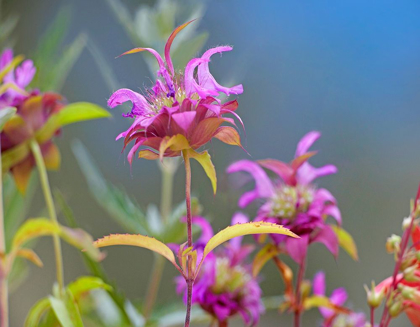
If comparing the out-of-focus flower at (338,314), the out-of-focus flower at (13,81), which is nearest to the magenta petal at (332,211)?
the out-of-focus flower at (338,314)

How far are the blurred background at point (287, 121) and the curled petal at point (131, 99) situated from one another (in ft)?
3.08

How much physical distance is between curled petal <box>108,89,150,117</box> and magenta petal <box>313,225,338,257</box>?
0.45 ft

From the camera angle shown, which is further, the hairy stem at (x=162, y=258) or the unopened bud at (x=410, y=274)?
the hairy stem at (x=162, y=258)

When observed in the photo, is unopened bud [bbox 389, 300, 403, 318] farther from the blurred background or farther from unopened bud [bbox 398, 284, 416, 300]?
the blurred background

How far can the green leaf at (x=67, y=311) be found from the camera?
25 cm

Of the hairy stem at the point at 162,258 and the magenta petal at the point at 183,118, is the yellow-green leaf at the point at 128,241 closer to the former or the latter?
the magenta petal at the point at 183,118

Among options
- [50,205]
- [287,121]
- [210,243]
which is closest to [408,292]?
[210,243]

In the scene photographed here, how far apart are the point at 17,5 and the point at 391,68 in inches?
42.5

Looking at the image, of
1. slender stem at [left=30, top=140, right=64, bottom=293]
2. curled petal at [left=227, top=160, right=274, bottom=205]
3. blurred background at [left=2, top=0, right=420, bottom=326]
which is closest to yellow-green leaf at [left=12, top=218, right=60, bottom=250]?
slender stem at [left=30, top=140, right=64, bottom=293]

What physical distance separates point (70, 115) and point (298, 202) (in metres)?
0.16

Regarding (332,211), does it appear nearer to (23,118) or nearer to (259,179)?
(259,179)

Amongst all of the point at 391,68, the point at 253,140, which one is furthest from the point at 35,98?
the point at 391,68

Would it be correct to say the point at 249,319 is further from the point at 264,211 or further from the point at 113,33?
the point at 113,33

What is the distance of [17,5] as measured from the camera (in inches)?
50.4
